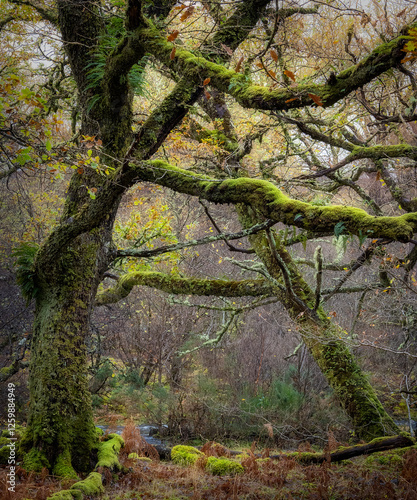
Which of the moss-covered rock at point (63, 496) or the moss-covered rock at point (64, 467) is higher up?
the moss-covered rock at point (63, 496)

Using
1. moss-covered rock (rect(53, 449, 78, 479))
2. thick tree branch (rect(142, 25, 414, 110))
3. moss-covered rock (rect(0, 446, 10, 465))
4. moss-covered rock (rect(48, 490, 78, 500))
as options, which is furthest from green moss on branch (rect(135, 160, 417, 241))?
moss-covered rock (rect(0, 446, 10, 465))

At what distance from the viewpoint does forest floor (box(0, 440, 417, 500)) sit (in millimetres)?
3148

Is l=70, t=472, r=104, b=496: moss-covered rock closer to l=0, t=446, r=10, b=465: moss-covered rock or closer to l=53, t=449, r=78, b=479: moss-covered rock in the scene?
l=53, t=449, r=78, b=479: moss-covered rock

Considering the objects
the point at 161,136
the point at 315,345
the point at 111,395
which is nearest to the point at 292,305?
the point at 315,345

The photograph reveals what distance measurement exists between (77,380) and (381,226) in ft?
11.6

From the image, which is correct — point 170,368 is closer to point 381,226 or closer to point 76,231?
point 76,231

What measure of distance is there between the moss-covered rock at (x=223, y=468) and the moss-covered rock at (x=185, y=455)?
1.24 ft

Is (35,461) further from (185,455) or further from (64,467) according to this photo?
(185,455)

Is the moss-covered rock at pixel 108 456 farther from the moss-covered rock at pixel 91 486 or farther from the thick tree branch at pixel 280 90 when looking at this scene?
the thick tree branch at pixel 280 90

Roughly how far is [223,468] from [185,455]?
1.04m

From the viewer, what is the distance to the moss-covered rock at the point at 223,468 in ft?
14.4

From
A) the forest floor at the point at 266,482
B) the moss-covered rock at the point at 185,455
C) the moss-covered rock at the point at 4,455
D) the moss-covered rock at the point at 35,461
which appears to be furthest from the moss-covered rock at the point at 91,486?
the moss-covered rock at the point at 185,455

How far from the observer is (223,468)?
4449 mm

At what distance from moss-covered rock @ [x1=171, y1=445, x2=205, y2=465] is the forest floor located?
58cm
